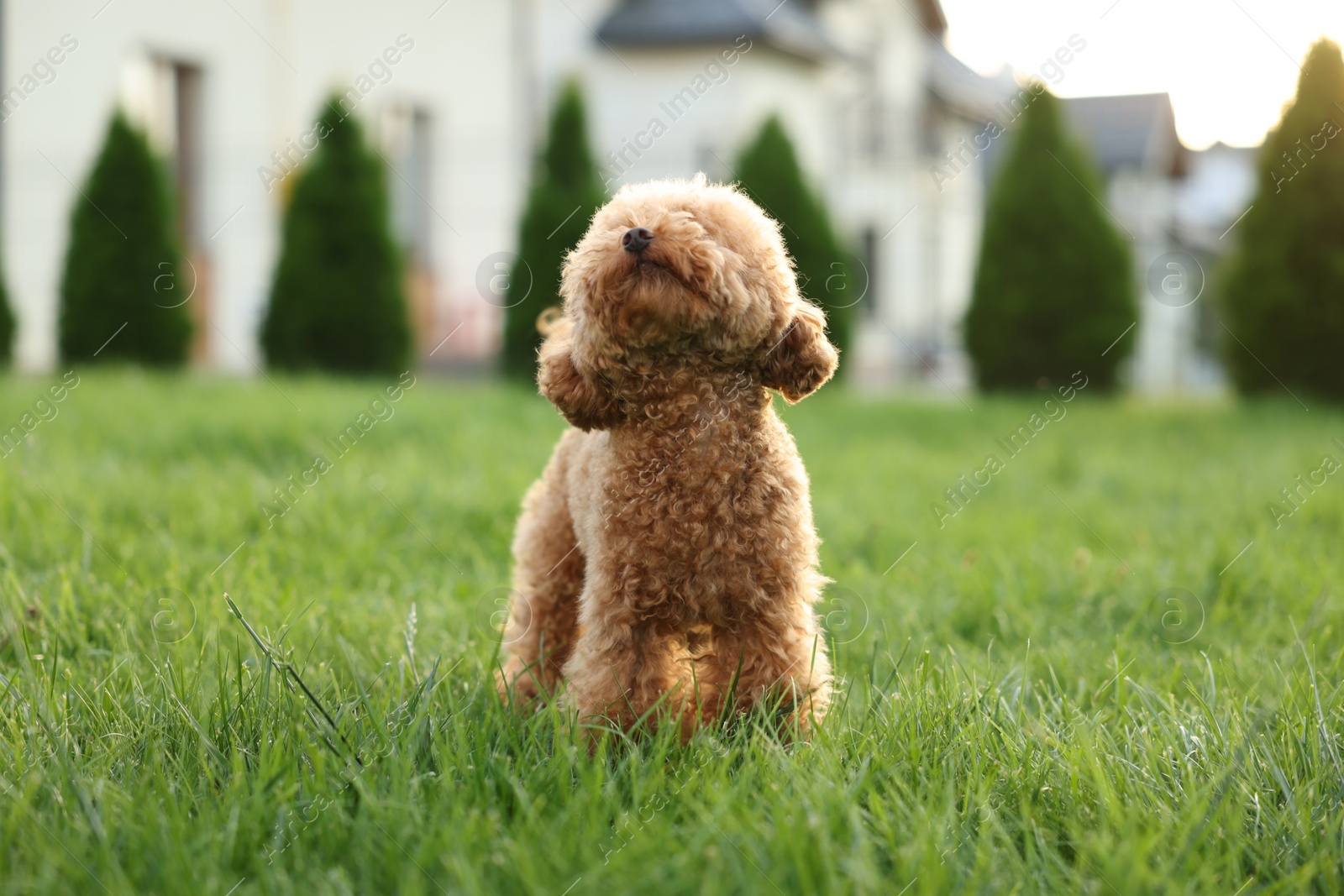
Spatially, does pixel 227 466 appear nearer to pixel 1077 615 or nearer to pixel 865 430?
pixel 1077 615

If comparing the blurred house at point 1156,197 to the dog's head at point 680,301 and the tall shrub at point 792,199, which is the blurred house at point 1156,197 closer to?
the tall shrub at point 792,199

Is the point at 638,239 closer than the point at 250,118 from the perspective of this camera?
Yes

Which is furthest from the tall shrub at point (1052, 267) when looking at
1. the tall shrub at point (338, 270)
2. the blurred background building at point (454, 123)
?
the tall shrub at point (338, 270)

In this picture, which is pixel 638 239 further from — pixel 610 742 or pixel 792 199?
pixel 792 199

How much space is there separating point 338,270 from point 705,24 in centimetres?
946

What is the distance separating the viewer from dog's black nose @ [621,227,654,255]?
2256 mm

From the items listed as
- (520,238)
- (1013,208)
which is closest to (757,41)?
(1013,208)

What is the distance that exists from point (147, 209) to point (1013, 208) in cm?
899

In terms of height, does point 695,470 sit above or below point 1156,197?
below

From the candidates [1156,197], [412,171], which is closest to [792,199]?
[412,171]

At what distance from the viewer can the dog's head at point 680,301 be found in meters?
2.27

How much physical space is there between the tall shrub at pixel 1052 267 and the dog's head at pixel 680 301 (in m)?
10.3

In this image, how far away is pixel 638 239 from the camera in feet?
7.40

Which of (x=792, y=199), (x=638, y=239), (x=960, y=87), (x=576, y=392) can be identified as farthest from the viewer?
(x=960, y=87)
